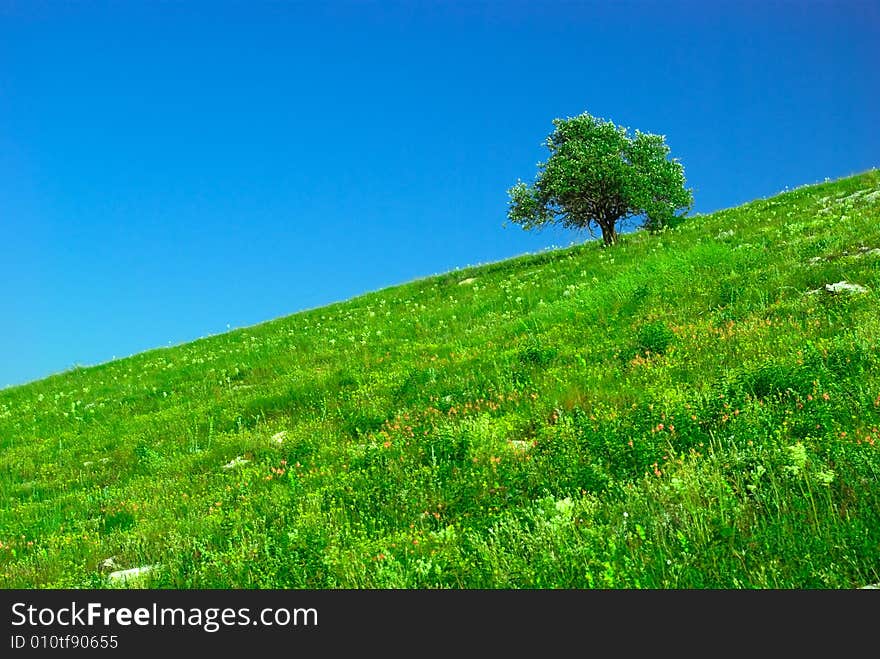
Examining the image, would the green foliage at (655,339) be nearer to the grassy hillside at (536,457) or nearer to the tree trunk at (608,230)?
the grassy hillside at (536,457)

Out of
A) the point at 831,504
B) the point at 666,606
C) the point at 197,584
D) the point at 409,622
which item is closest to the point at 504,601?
the point at 409,622

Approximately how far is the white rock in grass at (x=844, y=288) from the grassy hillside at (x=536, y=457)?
163 mm

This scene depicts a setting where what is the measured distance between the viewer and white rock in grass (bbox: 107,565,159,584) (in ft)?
21.2

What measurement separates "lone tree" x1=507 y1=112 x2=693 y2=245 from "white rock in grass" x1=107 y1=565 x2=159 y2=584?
27291 mm

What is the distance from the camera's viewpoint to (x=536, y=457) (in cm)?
732

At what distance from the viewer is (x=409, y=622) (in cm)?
413

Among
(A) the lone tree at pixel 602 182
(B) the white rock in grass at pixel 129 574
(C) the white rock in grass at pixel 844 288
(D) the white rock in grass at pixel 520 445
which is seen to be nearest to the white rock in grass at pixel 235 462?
(B) the white rock in grass at pixel 129 574

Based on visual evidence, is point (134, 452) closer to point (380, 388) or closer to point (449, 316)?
point (380, 388)

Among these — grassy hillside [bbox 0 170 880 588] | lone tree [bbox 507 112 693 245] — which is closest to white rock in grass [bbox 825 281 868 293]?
grassy hillside [bbox 0 170 880 588]

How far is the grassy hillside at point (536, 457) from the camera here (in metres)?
5.06

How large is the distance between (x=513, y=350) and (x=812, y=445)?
23.6 feet

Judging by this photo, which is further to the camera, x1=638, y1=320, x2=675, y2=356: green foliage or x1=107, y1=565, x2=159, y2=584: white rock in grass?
x1=638, y1=320, x2=675, y2=356: green foliage

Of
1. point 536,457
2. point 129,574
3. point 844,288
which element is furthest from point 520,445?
point 844,288

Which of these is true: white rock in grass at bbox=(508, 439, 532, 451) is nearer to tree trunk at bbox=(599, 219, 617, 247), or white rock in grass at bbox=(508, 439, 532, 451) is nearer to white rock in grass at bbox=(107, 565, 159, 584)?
white rock in grass at bbox=(107, 565, 159, 584)
